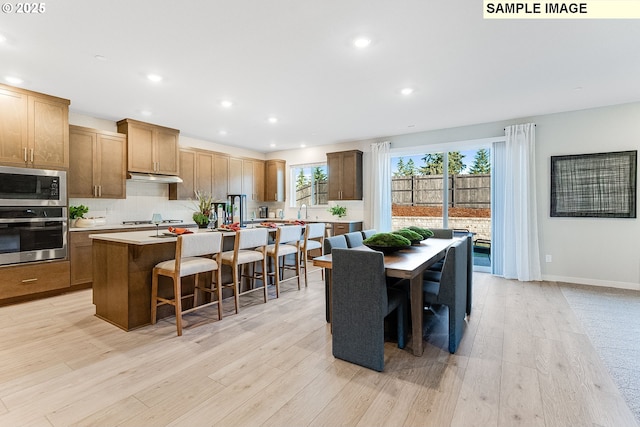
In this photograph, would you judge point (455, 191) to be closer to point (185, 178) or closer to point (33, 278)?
point (185, 178)

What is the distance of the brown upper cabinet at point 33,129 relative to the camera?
3.48 meters

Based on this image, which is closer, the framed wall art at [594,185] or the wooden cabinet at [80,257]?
the wooden cabinet at [80,257]

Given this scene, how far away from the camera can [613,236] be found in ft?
13.9

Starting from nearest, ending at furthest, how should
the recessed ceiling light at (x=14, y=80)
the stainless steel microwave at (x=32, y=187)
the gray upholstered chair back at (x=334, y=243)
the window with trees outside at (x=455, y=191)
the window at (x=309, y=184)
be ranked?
the gray upholstered chair back at (x=334, y=243)
the recessed ceiling light at (x=14, y=80)
the stainless steel microwave at (x=32, y=187)
the window with trees outside at (x=455, y=191)
the window at (x=309, y=184)

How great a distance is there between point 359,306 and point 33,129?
4441 millimetres

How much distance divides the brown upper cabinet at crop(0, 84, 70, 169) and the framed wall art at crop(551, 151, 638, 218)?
697 centimetres

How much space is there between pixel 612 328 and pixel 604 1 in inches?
110

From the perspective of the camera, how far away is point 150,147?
197 inches

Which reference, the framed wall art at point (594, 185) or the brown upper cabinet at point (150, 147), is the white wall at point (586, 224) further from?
the brown upper cabinet at point (150, 147)

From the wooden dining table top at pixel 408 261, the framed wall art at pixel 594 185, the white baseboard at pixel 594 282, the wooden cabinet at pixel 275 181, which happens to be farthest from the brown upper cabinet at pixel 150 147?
the white baseboard at pixel 594 282

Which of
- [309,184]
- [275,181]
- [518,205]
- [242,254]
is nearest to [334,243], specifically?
[242,254]

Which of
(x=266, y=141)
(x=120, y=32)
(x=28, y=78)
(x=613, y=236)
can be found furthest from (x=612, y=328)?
(x=28, y=78)

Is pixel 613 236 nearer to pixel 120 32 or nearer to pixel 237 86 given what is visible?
pixel 237 86

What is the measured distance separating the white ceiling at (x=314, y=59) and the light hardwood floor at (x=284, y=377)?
258 cm
